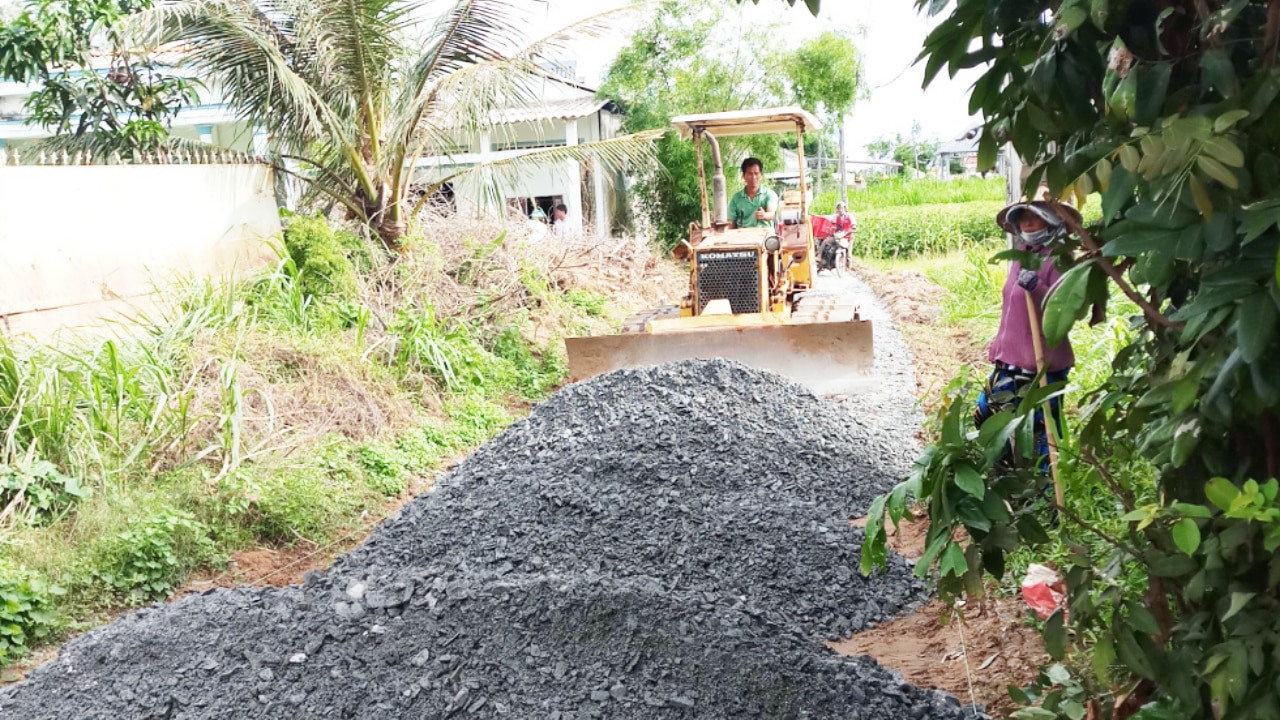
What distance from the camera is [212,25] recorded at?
29.9 ft

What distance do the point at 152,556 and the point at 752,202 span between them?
22.7ft

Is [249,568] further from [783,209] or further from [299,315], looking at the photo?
[783,209]

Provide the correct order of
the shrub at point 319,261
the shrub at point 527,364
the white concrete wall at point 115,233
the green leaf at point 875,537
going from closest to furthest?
the green leaf at point 875,537, the white concrete wall at point 115,233, the shrub at point 319,261, the shrub at point 527,364

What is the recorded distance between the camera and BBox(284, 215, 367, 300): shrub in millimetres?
9242

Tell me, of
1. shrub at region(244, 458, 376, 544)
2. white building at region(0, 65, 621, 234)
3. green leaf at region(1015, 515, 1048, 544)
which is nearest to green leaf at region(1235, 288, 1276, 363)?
green leaf at region(1015, 515, 1048, 544)

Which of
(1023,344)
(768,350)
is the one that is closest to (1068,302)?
(1023,344)

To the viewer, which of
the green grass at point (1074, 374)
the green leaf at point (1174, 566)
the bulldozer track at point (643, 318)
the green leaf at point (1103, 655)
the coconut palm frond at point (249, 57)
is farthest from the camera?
the bulldozer track at point (643, 318)

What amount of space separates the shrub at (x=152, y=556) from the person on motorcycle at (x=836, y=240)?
14.8 m

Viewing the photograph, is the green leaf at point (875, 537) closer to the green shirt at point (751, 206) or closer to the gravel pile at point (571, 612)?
the gravel pile at point (571, 612)

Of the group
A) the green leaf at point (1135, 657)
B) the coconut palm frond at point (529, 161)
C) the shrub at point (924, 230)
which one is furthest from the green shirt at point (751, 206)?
the shrub at point (924, 230)

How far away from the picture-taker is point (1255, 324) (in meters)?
1.29

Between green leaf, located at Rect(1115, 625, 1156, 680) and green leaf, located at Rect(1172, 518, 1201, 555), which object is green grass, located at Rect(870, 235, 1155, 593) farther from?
green leaf, located at Rect(1172, 518, 1201, 555)

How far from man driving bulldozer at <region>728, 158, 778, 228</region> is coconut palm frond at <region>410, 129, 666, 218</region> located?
155 centimetres

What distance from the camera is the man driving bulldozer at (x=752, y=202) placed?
1057 centimetres
